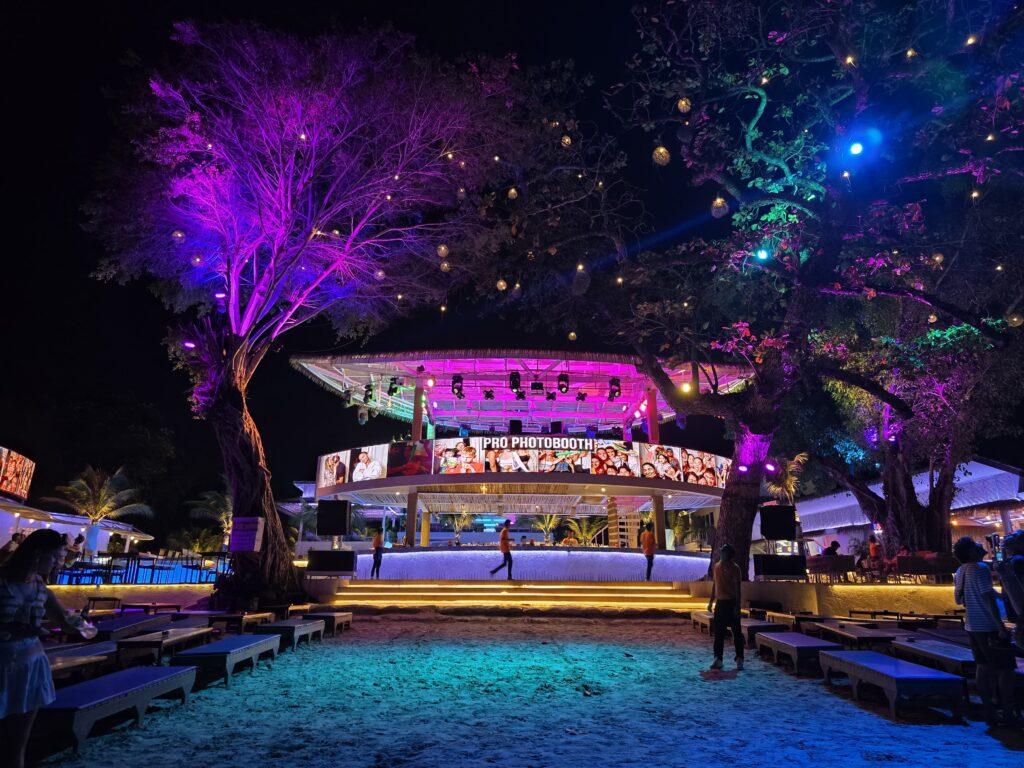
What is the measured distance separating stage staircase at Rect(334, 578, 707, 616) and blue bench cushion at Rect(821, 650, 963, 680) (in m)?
7.68

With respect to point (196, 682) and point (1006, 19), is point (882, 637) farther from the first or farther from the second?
point (1006, 19)

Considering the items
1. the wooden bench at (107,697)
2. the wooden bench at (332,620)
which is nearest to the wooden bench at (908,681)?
the wooden bench at (107,697)

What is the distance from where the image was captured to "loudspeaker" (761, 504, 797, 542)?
Answer: 51.4 feet

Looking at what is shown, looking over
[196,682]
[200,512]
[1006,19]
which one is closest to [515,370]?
[1006,19]

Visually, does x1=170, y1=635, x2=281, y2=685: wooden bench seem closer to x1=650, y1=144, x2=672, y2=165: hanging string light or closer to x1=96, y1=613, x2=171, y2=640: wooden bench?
x1=96, y1=613, x2=171, y2=640: wooden bench

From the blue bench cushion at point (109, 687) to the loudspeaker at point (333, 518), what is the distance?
1187 centimetres

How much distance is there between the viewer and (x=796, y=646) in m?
7.06

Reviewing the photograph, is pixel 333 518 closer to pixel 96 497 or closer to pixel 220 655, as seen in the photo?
pixel 220 655

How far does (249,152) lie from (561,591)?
12309 mm

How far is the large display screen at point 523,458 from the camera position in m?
23.1

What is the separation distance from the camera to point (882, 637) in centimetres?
768

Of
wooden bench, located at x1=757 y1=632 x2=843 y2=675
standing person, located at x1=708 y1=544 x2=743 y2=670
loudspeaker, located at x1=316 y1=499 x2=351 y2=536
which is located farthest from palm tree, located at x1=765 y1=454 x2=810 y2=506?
standing person, located at x1=708 y1=544 x2=743 y2=670

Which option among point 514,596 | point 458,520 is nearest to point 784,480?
point 458,520

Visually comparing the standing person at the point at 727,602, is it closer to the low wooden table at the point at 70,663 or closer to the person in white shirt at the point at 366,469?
the low wooden table at the point at 70,663
